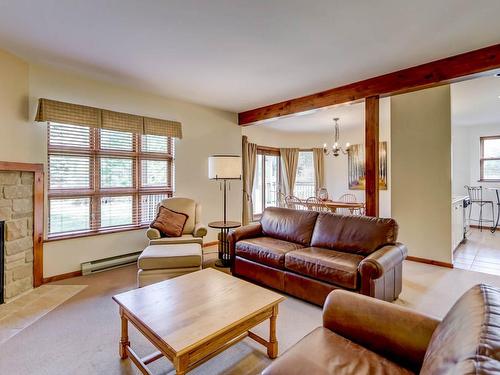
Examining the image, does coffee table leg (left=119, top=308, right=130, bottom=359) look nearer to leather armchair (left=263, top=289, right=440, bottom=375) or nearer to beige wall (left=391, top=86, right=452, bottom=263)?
leather armchair (left=263, top=289, right=440, bottom=375)

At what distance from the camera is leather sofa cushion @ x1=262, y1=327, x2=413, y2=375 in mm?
1156

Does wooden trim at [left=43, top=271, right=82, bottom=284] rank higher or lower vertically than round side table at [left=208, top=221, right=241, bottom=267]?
lower

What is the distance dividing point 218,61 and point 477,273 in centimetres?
431

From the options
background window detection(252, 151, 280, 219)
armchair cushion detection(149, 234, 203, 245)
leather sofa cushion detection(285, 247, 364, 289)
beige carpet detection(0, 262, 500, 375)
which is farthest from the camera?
background window detection(252, 151, 280, 219)

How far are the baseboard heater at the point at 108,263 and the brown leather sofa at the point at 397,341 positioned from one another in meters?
3.23

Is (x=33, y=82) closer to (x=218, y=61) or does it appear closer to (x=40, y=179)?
(x=40, y=179)

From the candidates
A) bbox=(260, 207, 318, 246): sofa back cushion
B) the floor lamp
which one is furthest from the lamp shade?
bbox=(260, 207, 318, 246): sofa back cushion

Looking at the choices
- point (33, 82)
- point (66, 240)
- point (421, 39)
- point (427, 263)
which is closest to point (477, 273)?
point (427, 263)

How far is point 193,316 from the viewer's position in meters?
1.66

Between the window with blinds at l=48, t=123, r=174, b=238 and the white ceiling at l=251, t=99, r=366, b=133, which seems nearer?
the window with blinds at l=48, t=123, r=174, b=238

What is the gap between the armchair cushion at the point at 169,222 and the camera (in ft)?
11.9

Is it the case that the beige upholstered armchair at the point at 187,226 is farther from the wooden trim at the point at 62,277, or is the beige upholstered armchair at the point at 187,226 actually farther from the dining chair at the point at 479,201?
the dining chair at the point at 479,201

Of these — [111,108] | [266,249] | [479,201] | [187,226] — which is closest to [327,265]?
[266,249]

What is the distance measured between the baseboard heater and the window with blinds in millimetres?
412
